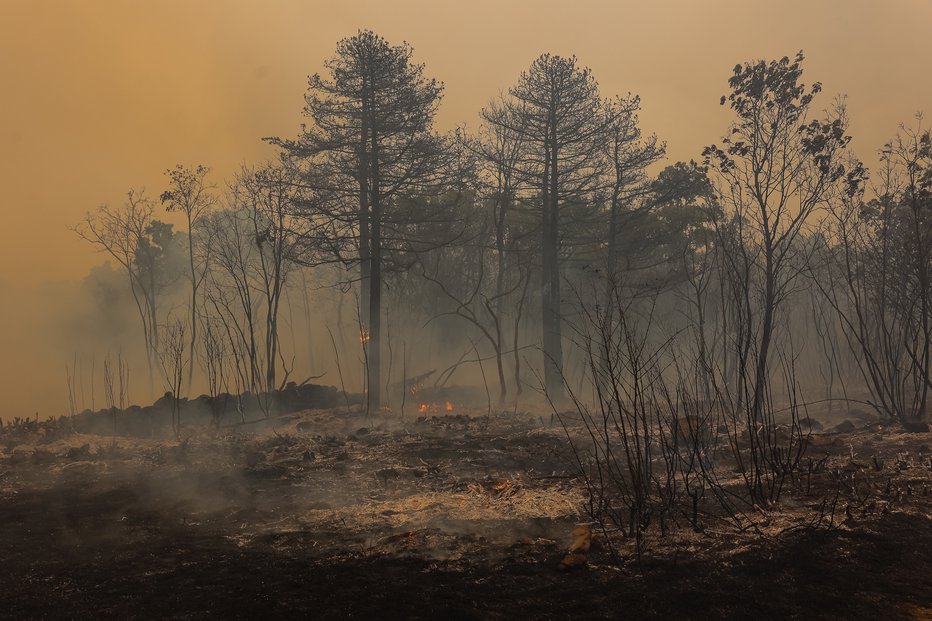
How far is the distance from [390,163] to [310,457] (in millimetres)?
10743

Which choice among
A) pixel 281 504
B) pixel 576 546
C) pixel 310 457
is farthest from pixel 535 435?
pixel 576 546

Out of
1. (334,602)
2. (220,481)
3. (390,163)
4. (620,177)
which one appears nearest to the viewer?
(334,602)

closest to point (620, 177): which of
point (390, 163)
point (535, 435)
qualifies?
point (390, 163)

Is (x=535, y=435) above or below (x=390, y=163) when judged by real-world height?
below

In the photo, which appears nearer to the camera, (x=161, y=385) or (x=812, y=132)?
(x=812, y=132)

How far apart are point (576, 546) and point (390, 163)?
15.0m

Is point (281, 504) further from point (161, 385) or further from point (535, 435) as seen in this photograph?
point (161, 385)

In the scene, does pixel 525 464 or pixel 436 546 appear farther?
pixel 525 464

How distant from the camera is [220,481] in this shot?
879 centimetres

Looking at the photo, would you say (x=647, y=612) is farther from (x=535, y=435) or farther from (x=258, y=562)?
(x=535, y=435)

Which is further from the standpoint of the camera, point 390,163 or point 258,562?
point 390,163

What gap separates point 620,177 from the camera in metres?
20.7

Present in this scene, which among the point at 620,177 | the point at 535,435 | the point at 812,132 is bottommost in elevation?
the point at 535,435

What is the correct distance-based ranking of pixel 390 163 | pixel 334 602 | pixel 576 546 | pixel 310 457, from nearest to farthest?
pixel 334 602, pixel 576 546, pixel 310 457, pixel 390 163
